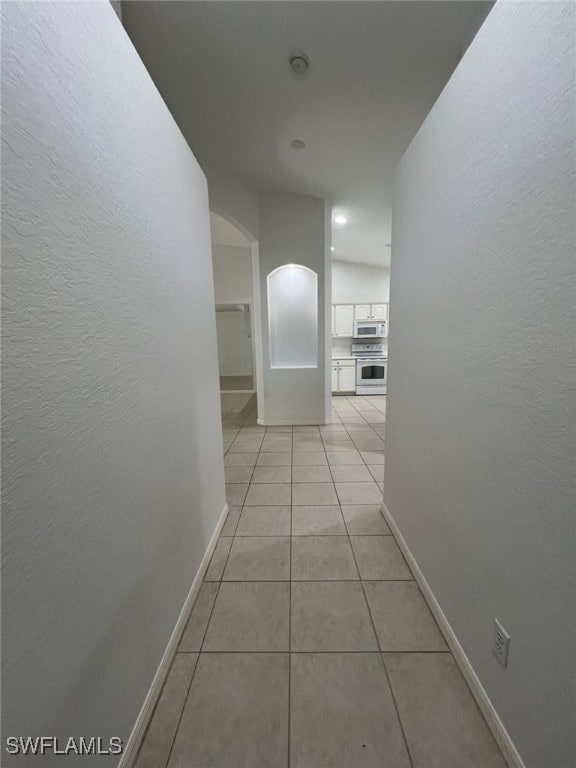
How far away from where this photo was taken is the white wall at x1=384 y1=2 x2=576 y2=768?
70 centimetres

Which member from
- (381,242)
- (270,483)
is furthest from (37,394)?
(381,242)

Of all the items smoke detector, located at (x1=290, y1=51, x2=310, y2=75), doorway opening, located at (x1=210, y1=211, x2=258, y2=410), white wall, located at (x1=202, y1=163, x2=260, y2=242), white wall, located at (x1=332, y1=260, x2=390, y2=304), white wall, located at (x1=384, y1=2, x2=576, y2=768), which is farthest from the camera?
white wall, located at (x1=332, y1=260, x2=390, y2=304)

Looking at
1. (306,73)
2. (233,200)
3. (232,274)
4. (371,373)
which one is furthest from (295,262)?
(371,373)

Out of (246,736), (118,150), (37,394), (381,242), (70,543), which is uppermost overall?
(381,242)

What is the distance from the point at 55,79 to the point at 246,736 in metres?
1.98

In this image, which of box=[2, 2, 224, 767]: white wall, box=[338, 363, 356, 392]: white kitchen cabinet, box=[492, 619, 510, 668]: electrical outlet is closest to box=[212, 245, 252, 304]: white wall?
box=[338, 363, 356, 392]: white kitchen cabinet

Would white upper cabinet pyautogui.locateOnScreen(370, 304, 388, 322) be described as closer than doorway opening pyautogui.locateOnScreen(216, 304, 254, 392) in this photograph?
Yes

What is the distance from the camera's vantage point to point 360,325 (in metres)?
6.05

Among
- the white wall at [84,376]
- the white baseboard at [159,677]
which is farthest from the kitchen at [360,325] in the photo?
the white wall at [84,376]

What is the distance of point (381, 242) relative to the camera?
4.92 m

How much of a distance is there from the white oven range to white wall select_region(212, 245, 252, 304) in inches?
115

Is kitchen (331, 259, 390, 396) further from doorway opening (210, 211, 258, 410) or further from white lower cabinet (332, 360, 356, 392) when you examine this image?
doorway opening (210, 211, 258, 410)

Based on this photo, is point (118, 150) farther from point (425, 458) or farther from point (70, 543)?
point (425, 458)

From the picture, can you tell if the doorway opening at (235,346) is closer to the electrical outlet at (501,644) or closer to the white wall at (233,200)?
the white wall at (233,200)
